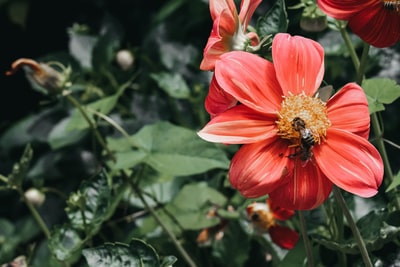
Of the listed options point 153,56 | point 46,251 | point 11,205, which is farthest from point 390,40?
point 11,205

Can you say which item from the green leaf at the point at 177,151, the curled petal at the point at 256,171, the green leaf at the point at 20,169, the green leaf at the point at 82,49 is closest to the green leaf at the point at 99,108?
the green leaf at the point at 177,151

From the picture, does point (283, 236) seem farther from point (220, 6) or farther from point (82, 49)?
point (82, 49)

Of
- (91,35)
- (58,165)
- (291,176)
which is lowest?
(58,165)

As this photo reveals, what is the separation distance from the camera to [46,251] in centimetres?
154

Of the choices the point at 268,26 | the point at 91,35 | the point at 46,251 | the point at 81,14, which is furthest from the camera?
the point at 81,14

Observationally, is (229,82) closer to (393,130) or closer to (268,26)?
(268,26)

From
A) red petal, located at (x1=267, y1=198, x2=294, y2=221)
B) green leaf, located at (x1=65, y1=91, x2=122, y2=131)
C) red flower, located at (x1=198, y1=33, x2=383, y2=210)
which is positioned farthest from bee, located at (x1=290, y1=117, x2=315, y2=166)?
green leaf, located at (x1=65, y1=91, x2=122, y2=131)

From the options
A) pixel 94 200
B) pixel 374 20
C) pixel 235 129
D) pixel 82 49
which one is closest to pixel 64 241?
pixel 94 200

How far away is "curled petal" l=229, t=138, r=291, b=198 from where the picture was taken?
2.34 feet

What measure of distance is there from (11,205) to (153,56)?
0.50 m

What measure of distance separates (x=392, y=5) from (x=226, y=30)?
181mm

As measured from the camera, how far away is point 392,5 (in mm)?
813

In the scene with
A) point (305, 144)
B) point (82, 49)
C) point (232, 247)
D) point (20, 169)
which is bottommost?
point (232, 247)

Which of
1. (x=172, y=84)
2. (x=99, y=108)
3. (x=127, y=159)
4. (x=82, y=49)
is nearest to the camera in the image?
(x=127, y=159)
